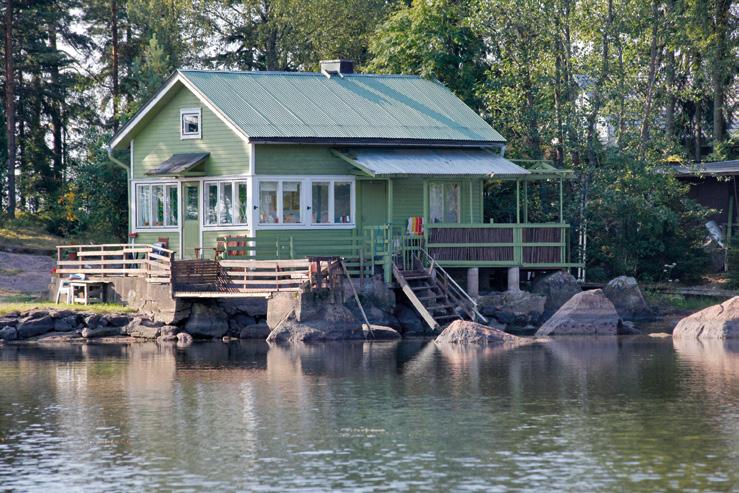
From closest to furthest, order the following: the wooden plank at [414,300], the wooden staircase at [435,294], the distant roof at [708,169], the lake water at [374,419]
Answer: the lake water at [374,419]
the wooden plank at [414,300]
the wooden staircase at [435,294]
the distant roof at [708,169]

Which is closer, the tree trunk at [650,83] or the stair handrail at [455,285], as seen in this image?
the stair handrail at [455,285]

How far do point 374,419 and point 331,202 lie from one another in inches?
702

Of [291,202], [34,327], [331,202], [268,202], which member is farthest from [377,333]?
[34,327]

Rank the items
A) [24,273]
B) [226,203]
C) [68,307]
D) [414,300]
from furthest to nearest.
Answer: [24,273] < [226,203] < [68,307] < [414,300]

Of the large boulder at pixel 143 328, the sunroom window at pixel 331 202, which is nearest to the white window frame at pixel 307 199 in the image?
the sunroom window at pixel 331 202

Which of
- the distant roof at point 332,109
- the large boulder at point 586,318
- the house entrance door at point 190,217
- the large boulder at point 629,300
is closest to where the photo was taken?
the large boulder at point 586,318

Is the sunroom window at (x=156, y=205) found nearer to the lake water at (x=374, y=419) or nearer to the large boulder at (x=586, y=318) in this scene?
the lake water at (x=374, y=419)

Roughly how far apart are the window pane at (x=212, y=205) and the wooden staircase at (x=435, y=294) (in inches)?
234

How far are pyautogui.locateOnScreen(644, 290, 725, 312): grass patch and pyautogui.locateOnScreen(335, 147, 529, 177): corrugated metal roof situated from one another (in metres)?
6.10

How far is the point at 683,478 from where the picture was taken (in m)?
18.5

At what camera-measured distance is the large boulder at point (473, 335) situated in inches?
1384

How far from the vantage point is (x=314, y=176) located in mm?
40562

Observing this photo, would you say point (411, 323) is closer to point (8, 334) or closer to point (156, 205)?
point (156, 205)

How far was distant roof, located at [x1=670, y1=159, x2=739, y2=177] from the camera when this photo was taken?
4778 cm
